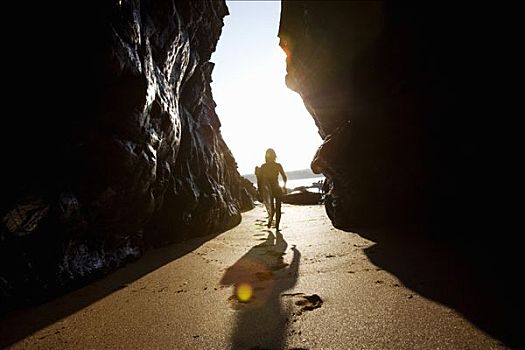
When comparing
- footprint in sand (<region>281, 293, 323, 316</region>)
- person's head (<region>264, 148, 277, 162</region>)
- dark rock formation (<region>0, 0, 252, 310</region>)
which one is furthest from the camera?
person's head (<region>264, 148, 277, 162</region>)

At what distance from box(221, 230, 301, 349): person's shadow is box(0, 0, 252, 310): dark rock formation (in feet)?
6.80

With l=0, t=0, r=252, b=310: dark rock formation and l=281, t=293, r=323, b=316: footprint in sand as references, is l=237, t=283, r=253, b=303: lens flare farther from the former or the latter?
l=0, t=0, r=252, b=310: dark rock formation

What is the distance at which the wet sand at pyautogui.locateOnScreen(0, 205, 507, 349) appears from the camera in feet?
6.39

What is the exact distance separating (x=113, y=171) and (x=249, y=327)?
3.21 metres

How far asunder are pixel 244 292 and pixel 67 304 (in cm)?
191

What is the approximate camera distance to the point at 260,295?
282cm

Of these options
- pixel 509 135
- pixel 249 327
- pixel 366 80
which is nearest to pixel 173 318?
pixel 249 327

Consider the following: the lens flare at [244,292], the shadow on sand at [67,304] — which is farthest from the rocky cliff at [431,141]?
the shadow on sand at [67,304]

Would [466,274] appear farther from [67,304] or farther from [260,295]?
[67,304]

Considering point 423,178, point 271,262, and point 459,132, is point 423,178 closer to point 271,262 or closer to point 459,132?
point 459,132

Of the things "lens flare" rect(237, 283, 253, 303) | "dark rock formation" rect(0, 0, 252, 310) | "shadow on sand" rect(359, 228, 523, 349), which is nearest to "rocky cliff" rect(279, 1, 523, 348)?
"shadow on sand" rect(359, 228, 523, 349)

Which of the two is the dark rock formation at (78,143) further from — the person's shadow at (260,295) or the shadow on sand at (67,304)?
the person's shadow at (260,295)

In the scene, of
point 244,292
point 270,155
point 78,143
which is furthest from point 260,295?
point 270,155

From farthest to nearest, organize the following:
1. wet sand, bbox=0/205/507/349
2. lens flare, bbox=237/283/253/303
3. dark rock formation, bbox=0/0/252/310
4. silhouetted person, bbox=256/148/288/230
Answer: silhouetted person, bbox=256/148/288/230 → dark rock formation, bbox=0/0/252/310 → lens flare, bbox=237/283/253/303 → wet sand, bbox=0/205/507/349
